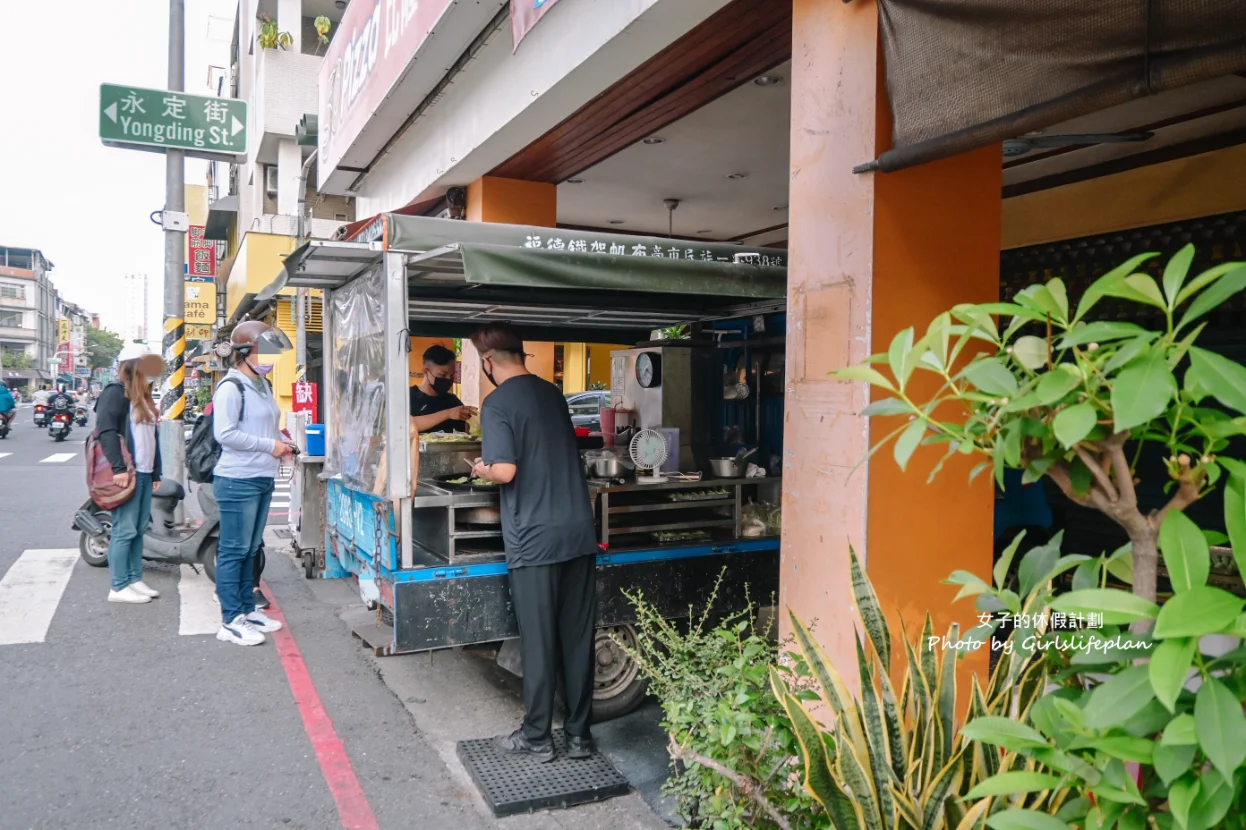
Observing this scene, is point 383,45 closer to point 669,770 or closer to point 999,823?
point 669,770

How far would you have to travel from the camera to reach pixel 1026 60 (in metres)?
2.67

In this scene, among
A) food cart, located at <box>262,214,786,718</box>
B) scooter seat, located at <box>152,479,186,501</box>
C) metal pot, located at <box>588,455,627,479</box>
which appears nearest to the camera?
food cart, located at <box>262,214,786,718</box>

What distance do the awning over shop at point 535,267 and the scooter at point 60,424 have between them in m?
22.6

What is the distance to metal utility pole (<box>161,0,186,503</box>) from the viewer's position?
32.6 feet

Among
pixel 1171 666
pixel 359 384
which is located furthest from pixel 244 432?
pixel 1171 666

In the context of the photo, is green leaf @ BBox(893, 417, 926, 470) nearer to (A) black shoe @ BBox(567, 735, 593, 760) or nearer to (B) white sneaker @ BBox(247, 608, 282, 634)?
(A) black shoe @ BBox(567, 735, 593, 760)

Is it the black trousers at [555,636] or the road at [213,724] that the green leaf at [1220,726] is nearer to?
the road at [213,724]

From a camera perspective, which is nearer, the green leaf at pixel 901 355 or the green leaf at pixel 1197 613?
the green leaf at pixel 1197 613

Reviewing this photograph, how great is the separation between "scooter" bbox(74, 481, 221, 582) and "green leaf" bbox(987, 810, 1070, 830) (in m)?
6.79

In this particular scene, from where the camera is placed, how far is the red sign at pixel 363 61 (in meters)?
7.04

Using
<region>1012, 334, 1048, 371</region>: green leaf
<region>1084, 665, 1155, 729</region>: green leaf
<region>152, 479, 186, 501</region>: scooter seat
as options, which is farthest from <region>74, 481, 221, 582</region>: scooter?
<region>1084, 665, 1155, 729</region>: green leaf

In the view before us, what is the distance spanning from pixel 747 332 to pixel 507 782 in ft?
13.4

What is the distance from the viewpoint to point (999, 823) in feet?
4.66

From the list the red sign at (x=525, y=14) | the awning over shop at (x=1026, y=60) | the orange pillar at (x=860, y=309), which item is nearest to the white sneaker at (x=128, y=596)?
the red sign at (x=525, y=14)
